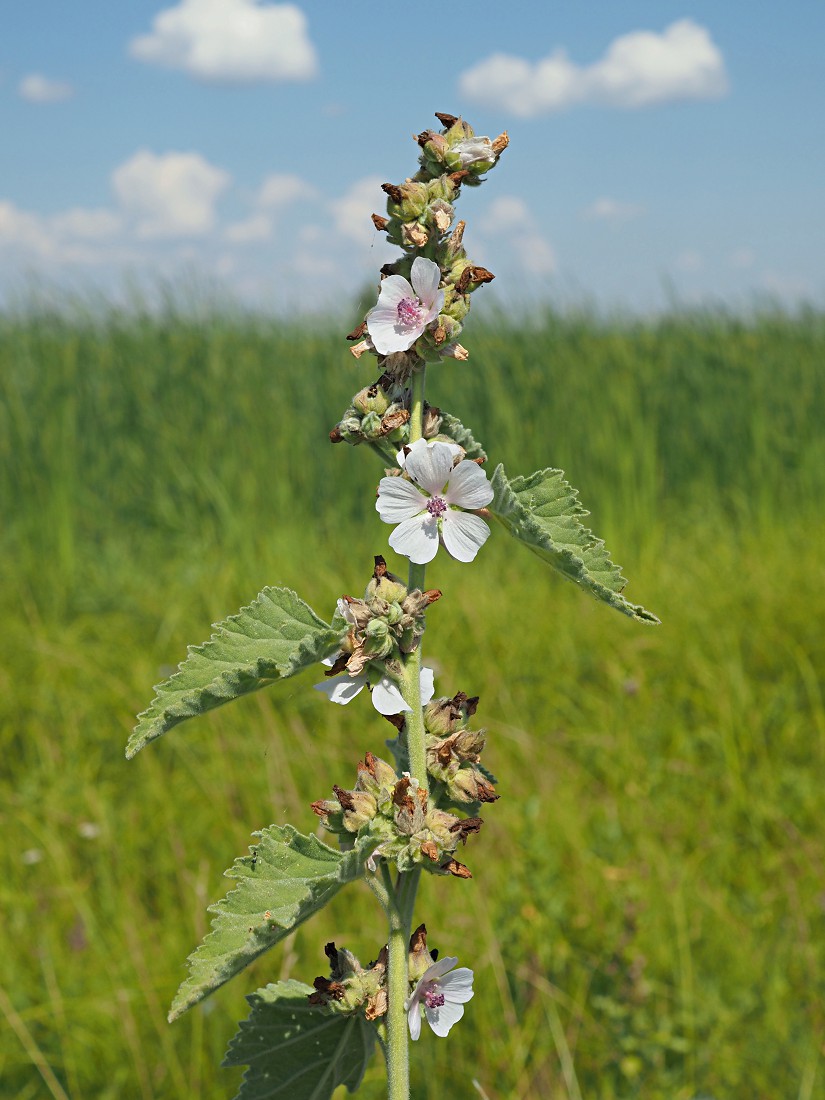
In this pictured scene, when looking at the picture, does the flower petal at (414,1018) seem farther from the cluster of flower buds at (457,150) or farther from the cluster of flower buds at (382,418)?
the cluster of flower buds at (457,150)

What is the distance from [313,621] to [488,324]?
8869 mm

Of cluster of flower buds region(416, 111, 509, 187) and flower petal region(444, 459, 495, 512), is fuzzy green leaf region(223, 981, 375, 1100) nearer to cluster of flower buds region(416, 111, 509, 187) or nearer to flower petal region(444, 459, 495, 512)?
flower petal region(444, 459, 495, 512)

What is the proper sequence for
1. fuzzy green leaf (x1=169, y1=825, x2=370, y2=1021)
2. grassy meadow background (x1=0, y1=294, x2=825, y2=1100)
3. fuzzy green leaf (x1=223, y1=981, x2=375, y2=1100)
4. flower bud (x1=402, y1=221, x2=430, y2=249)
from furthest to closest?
grassy meadow background (x1=0, y1=294, x2=825, y2=1100) → fuzzy green leaf (x1=223, y1=981, x2=375, y2=1100) → flower bud (x1=402, y1=221, x2=430, y2=249) → fuzzy green leaf (x1=169, y1=825, x2=370, y2=1021)

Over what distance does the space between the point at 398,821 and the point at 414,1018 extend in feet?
0.64

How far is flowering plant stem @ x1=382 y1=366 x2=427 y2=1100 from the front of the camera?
0.96 m

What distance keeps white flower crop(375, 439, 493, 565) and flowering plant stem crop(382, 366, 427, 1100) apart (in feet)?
0.12

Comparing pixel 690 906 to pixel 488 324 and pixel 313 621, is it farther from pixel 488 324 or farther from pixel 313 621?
pixel 488 324

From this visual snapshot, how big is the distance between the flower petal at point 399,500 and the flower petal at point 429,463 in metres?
0.01

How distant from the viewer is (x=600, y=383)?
830cm

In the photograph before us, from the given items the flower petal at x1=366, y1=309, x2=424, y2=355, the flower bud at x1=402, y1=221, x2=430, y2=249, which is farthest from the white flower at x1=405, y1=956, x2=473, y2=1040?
the flower bud at x1=402, y1=221, x2=430, y2=249

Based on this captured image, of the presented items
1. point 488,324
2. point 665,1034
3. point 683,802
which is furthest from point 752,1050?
point 488,324

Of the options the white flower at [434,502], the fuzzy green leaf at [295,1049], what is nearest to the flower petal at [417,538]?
the white flower at [434,502]

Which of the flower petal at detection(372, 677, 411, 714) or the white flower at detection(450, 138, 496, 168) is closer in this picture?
the flower petal at detection(372, 677, 411, 714)

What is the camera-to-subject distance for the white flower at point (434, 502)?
37.7 inches
